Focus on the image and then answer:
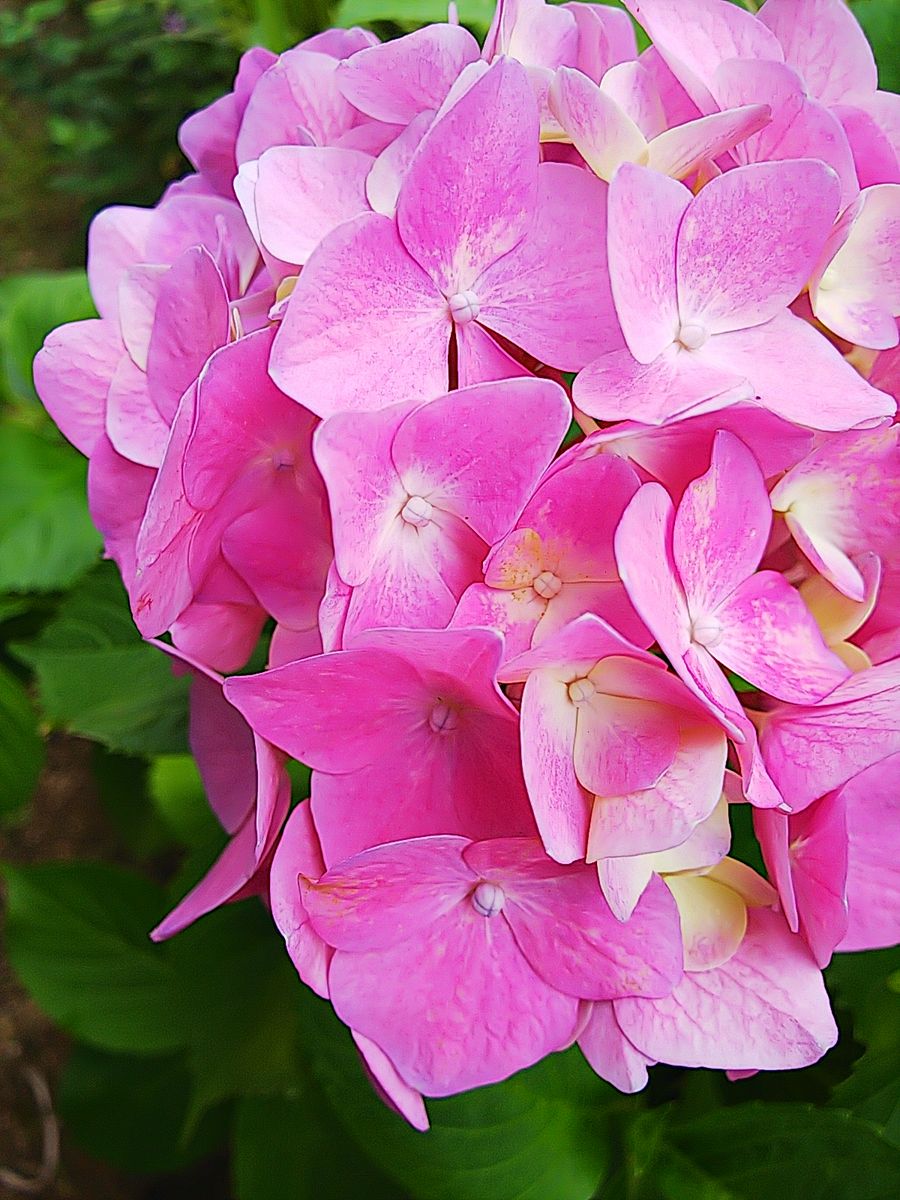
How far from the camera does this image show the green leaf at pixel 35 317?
2.31 feet

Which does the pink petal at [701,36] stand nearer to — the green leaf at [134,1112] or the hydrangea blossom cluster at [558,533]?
the hydrangea blossom cluster at [558,533]

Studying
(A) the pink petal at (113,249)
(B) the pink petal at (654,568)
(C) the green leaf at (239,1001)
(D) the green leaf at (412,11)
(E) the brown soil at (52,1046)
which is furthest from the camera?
(E) the brown soil at (52,1046)

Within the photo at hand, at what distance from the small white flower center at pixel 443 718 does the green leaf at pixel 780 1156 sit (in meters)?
0.21

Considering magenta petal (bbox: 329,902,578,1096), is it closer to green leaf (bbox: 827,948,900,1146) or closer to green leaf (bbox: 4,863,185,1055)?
green leaf (bbox: 827,948,900,1146)

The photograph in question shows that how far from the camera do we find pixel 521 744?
0.76ft

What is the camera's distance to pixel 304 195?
26cm

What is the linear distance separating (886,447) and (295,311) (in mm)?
136

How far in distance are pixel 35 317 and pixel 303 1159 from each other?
0.50 m

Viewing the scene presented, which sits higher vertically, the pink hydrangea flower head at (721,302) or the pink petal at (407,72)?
Result: the pink petal at (407,72)

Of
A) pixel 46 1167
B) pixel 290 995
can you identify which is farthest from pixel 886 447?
pixel 46 1167

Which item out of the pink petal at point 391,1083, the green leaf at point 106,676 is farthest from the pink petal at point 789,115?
the green leaf at point 106,676

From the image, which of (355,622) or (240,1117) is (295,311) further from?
(240,1117)

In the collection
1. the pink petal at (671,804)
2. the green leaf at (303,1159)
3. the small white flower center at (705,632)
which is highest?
the small white flower center at (705,632)

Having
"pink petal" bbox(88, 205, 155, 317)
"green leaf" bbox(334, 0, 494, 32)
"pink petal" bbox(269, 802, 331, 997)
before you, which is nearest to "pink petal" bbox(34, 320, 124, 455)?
"pink petal" bbox(88, 205, 155, 317)
